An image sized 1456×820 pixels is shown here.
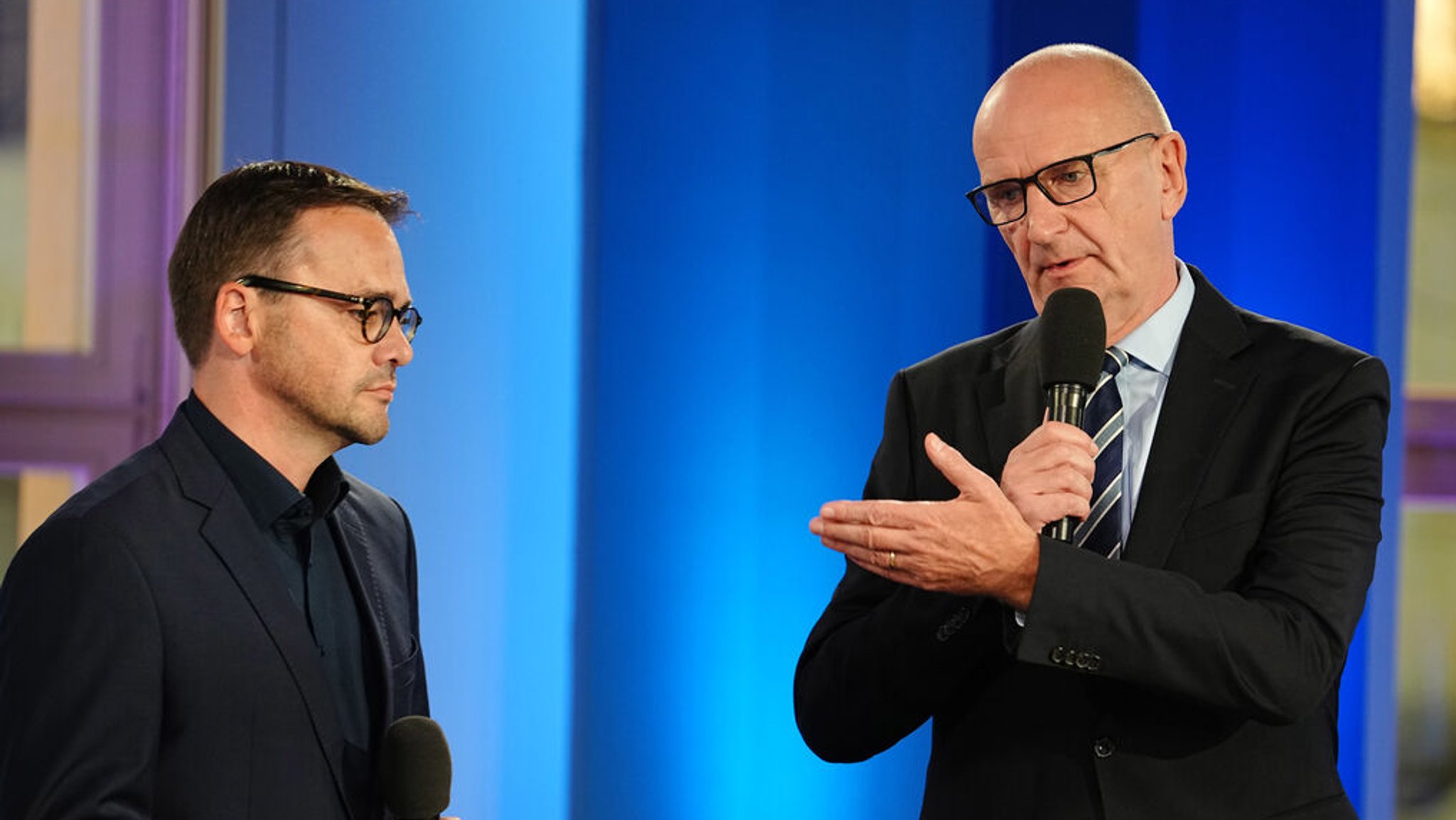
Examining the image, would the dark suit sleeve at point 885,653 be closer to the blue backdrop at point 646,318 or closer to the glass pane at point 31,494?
the blue backdrop at point 646,318

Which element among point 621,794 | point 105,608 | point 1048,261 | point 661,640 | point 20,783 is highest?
point 1048,261

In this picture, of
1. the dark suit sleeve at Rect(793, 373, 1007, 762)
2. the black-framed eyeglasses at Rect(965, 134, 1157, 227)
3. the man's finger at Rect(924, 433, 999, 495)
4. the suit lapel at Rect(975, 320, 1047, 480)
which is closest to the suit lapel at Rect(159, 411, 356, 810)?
the dark suit sleeve at Rect(793, 373, 1007, 762)

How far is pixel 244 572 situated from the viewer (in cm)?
171

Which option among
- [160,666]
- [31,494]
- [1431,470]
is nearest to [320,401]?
[160,666]

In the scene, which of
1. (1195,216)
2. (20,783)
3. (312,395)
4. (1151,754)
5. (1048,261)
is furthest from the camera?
(1195,216)

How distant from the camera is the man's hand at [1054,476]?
1.56m

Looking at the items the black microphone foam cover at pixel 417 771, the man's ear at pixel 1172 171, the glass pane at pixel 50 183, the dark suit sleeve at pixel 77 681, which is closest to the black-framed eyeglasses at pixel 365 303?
the dark suit sleeve at pixel 77 681

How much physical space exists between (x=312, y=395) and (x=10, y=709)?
0.52 m

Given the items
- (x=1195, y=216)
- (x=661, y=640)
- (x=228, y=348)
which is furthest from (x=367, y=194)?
(x=1195, y=216)

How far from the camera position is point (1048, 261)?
6.56 feet

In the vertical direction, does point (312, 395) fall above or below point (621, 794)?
above

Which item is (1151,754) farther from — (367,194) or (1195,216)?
(1195,216)

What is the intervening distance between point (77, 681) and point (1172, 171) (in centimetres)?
154

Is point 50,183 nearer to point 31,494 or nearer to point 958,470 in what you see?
point 31,494
